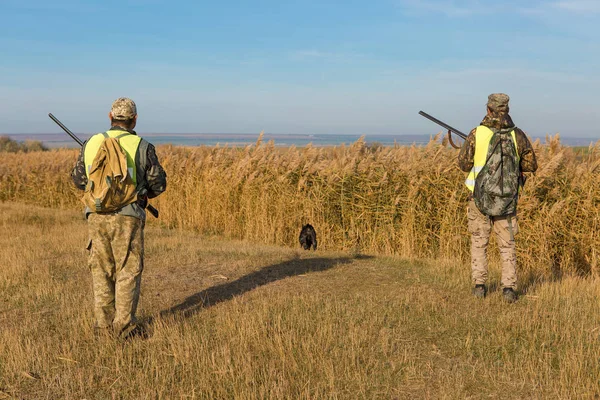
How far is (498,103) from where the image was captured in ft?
22.7

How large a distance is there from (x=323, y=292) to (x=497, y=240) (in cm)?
247

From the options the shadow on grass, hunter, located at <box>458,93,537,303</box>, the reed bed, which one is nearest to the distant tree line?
the reed bed

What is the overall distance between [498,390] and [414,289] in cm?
314

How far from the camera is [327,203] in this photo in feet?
41.4

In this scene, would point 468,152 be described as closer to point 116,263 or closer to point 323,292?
point 323,292

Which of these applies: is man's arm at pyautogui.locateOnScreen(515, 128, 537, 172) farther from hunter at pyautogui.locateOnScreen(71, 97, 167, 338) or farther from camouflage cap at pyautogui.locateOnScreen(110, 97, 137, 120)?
camouflage cap at pyautogui.locateOnScreen(110, 97, 137, 120)

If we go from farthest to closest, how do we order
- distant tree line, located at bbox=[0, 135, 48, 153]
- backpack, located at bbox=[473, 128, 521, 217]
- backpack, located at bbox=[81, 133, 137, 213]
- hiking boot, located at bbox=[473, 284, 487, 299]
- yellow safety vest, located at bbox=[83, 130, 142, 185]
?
distant tree line, located at bbox=[0, 135, 48, 153], hiking boot, located at bbox=[473, 284, 487, 299], backpack, located at bbox=[473, 128, 521, 217], yellow safety vest, located at bbox=[83, 130, 142, 185], backpack, located at bbox=[81, 133, 137, 213]

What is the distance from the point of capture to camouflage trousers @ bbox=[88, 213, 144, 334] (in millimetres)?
5637

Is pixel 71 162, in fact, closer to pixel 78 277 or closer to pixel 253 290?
pixel 78 277

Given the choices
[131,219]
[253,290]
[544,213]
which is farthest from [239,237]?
[131,219]

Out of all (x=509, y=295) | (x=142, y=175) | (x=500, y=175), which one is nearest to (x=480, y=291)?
(x=509, y=295)

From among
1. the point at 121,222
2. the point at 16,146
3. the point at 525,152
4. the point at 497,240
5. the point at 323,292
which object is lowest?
the point at 323,292

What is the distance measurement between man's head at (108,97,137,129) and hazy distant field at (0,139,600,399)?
2242mm

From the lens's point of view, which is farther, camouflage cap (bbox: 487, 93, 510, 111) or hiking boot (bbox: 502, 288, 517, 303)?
hiking boot (bbox: 502, 288, 517, 303)
